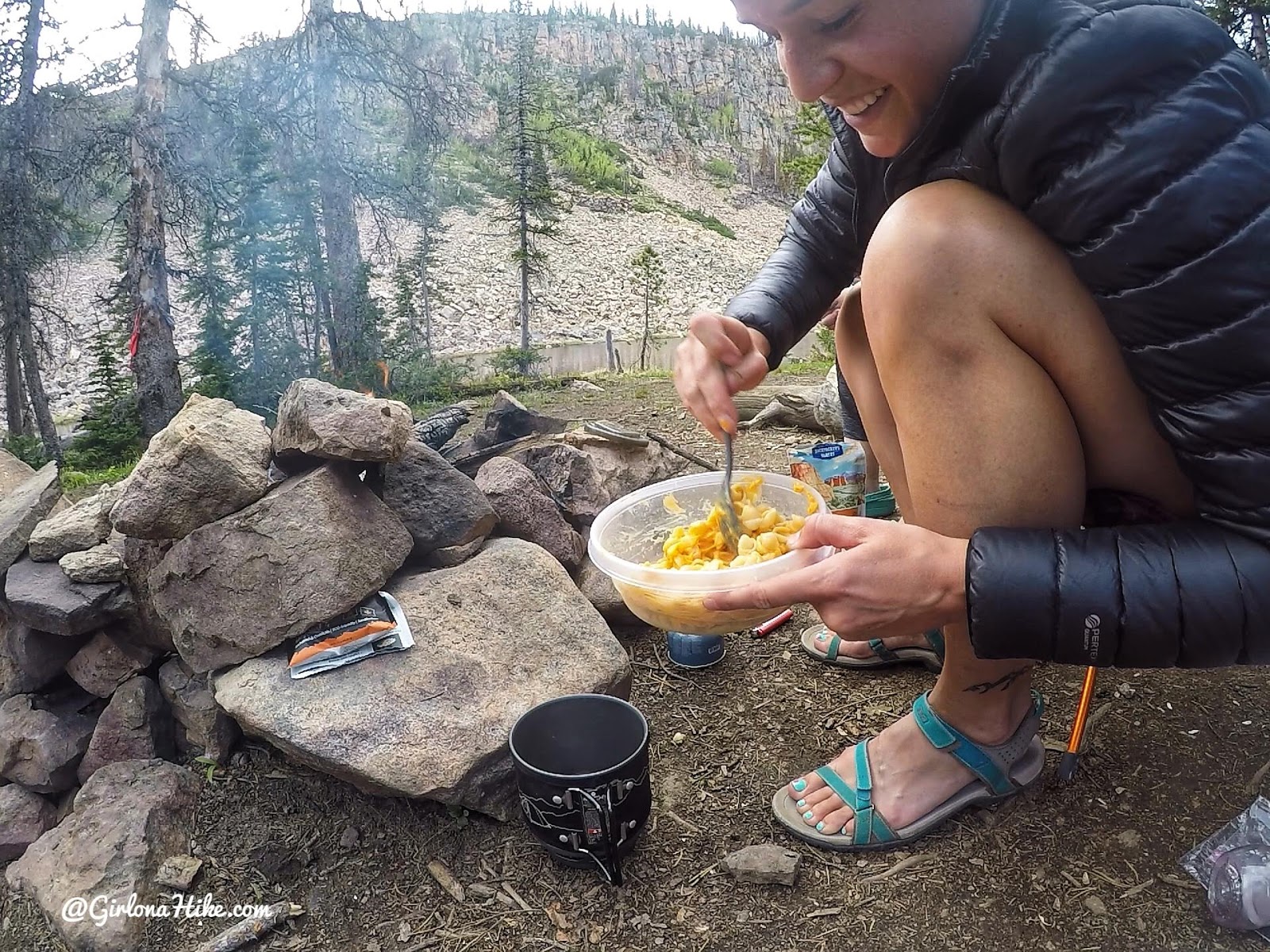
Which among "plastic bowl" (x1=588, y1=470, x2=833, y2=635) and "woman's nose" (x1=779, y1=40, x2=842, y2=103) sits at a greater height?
"woman's nose" (x1=779, y1=40, x2=842, y2=103)

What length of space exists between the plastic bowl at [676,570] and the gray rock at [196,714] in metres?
1.18

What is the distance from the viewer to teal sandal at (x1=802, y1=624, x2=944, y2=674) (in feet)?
7.58

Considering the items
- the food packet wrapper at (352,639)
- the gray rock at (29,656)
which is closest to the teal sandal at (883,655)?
the food packet wrapper at (352,639)

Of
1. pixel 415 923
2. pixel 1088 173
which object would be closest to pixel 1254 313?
pixel 1088 173

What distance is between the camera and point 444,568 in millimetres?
2547

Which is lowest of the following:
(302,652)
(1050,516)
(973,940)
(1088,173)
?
(973,940)

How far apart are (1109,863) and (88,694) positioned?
284 centimetres

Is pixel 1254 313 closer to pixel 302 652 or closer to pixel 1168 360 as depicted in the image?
pixel 1168 360

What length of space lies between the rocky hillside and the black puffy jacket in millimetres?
8686

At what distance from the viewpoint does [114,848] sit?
1968 mm

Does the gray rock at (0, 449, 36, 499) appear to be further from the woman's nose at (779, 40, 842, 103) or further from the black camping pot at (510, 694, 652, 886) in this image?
the woman's nose at (779, 40, 842, 103)

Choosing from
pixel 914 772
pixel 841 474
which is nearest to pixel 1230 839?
pixel 914 772

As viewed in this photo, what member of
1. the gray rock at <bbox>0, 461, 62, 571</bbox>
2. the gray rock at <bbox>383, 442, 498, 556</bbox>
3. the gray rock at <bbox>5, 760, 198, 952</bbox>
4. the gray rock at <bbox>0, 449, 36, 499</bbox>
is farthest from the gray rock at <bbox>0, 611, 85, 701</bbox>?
the gray rock at <bbox>383, 442, 498, 556</bbox>

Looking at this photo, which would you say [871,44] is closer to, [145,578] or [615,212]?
[145,578]
